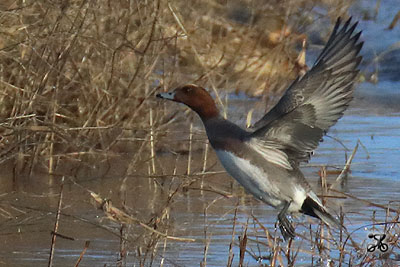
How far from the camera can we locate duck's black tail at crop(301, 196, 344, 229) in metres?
5.29

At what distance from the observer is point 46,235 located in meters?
5.69

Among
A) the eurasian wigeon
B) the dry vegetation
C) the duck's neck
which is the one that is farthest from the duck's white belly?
the dry vegetation

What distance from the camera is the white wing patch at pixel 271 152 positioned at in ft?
17.2

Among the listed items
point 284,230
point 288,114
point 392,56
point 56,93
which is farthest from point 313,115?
point 392,56

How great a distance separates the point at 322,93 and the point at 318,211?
61 centimetres

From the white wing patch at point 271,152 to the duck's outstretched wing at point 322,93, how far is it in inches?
1.4

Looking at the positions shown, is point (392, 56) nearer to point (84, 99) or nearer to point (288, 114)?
point (84, 99)

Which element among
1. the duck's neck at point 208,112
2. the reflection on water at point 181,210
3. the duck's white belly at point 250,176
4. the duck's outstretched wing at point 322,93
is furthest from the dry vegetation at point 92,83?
the duck's outstretched wing at point 322,93

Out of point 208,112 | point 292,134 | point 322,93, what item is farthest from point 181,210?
point 322,93

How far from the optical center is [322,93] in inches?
209

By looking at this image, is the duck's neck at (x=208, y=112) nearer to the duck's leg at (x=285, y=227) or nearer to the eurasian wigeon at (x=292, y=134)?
the eurasian wigeon at (x=292, y=134)

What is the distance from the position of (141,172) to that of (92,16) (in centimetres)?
117

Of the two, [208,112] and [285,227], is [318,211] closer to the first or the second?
[285,227]

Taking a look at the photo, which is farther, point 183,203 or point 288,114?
point 183,203
